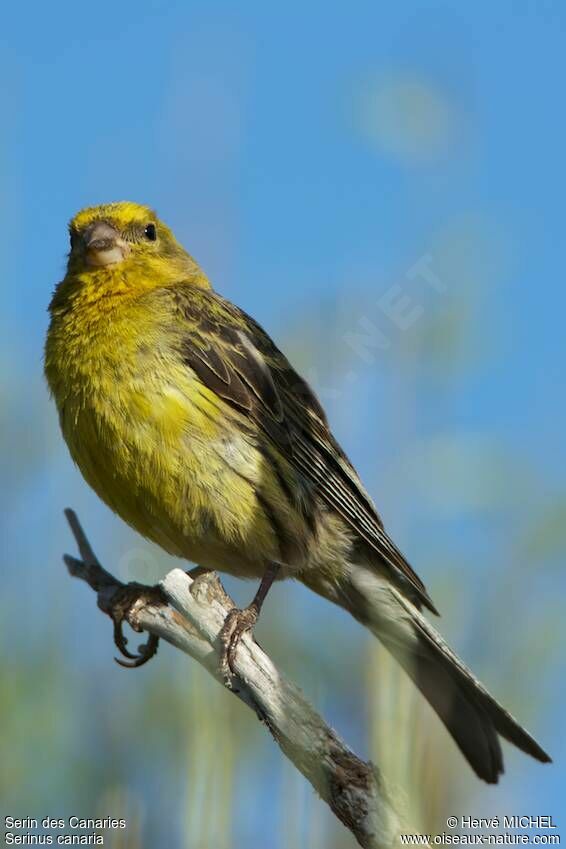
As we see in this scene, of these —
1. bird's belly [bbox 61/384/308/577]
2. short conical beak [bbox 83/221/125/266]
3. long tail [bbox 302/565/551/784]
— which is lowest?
long tail [bbox 302/565/551/784]

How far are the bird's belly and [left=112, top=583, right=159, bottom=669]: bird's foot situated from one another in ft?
0.72

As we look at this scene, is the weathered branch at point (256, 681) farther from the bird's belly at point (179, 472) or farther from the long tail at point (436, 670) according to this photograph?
the long tail at point (436, 670)

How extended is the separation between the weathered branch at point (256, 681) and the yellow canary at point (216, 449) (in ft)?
0.59

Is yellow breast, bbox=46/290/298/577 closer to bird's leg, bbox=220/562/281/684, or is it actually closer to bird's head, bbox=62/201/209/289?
bird's leg, bbox=220/562/281/684

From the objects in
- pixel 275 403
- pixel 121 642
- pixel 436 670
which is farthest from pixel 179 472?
pixel 436 670

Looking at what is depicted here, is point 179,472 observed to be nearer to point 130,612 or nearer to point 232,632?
point 130,612

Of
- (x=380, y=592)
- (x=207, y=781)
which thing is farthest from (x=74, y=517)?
(x=207, y=781)

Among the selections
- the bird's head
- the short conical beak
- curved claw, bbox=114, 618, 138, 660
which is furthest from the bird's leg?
the short conical beak

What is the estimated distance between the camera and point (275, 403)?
5.31 metres

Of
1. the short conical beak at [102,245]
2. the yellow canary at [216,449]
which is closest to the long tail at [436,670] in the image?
the yellow canary at [216,449]

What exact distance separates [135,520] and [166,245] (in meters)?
1.58

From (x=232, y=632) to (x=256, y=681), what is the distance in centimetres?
39

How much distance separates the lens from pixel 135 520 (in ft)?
16.0

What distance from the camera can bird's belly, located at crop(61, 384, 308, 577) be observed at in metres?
4.66
